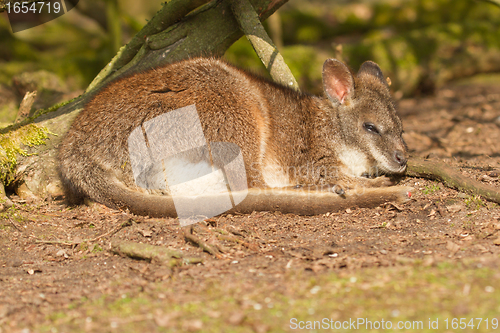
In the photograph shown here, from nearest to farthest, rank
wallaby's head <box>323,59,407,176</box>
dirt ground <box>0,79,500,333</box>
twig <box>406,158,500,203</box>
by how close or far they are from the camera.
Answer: dirt ground <box>0,79,500,333</box>
twig <box>406,158,500,203</box>
wallaby's head <box>323,59,407,176</box>

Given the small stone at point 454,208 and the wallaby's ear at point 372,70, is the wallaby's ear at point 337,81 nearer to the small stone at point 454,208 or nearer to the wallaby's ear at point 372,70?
the wallaby's ear at point 372,70

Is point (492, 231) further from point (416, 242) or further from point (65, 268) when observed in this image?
point (65, 268)

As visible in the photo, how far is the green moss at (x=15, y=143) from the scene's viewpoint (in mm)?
4605

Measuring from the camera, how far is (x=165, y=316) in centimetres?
229

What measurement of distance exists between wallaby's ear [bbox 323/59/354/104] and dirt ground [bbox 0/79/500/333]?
4.08 ft

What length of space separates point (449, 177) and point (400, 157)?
1.71 ft

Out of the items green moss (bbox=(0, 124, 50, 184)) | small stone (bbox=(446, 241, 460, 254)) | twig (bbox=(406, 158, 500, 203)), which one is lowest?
small stone (bbox=(446, 241, 460, 254))

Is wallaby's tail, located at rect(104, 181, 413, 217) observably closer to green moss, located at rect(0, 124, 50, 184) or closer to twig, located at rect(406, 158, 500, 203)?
twig, located at rect(406, 158, 500, 203)

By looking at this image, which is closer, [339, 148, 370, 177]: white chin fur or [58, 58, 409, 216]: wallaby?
[58, 58, 409, 216]: wallaby

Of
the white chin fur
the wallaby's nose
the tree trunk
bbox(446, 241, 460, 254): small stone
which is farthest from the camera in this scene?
the tree trunk

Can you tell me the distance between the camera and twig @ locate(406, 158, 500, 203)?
391 centimetres

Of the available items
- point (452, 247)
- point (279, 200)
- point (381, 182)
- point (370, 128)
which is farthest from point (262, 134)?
point (452, 247)

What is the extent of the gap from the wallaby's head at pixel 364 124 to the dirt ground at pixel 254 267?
443 millimetres

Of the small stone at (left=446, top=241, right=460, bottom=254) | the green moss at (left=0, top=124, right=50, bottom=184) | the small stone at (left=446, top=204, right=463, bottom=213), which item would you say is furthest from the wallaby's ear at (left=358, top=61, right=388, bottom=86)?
the green moss at (left=0, top=124, right=50, bottom=184)
